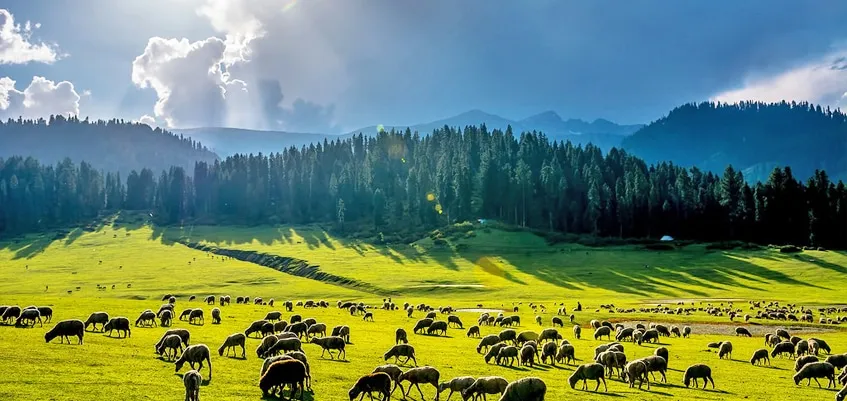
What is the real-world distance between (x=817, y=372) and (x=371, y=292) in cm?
6773

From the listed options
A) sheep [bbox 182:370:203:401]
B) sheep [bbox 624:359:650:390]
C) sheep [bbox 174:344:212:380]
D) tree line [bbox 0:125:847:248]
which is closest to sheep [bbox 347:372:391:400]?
sheep [bbox 182:370:203:401]

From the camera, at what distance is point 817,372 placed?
2738 centimetres

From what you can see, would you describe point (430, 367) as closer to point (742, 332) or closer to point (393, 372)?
point (393, 372)

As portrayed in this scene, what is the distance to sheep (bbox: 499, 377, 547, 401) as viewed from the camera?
67.0 feet

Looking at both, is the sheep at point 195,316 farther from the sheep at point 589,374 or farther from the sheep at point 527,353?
the sheep at point 589,374

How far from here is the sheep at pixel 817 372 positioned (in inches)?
1076

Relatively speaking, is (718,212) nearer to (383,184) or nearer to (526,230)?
(526,230)

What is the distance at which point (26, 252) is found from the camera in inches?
5620

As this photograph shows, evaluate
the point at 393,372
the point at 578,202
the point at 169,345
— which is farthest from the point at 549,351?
the point at 578,202

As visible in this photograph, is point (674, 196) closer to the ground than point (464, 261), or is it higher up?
higher up

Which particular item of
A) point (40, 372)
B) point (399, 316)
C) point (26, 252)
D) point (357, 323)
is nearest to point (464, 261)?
point (399, 316)

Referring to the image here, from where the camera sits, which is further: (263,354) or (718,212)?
(718,212)

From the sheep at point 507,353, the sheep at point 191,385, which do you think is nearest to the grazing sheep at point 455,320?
the sheep at point 507,353

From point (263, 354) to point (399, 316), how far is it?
2956cm
